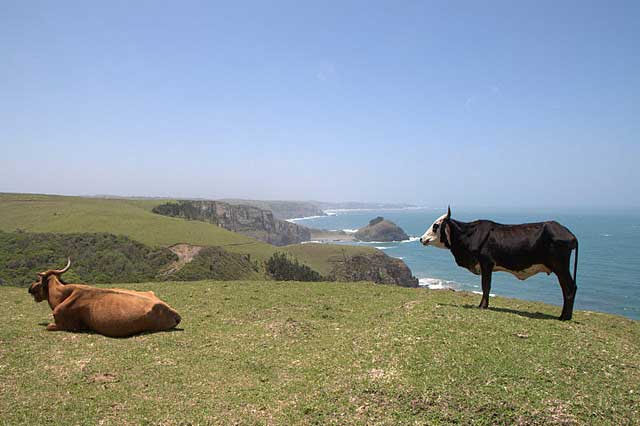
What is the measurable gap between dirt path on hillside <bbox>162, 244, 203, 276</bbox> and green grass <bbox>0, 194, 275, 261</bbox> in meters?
2.93

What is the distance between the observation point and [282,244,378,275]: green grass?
104m

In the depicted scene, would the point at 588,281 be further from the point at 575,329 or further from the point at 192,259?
the point at 575,329

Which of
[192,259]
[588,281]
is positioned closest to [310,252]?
[192,259]

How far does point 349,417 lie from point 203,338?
548cm

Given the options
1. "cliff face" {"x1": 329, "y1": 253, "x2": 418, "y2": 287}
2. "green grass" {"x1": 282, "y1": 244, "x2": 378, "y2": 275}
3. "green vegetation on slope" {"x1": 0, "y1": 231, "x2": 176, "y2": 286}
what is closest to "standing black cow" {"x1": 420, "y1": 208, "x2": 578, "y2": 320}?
"green vegetation on slope" {"x1": 0, "y1": 231, "x2": 176, "y2": 286}

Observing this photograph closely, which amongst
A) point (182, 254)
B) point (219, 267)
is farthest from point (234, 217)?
point (219, 267)

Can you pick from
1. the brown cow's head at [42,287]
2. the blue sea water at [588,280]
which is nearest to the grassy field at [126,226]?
the blue sea water at [588,280]

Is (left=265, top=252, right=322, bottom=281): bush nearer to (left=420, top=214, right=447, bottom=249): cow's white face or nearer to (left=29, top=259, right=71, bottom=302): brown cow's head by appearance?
(left=420, top=214, right=447, bottom=249): cow's white face

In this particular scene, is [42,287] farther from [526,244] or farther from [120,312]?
[526,244]

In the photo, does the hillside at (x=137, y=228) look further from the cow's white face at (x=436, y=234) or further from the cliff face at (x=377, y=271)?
the cow's white face at (x=436, y=234)

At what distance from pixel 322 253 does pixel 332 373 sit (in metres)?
107

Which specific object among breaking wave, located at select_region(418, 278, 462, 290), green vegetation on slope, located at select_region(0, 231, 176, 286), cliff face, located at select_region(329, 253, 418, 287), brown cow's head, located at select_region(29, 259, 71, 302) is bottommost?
breaking wave, located at select_region(418, 278, 462, 290)

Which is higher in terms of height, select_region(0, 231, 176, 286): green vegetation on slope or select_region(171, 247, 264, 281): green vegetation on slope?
select_region(0, 231, 176, 286): green vegetation on slope

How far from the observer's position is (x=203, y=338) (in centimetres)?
1107
